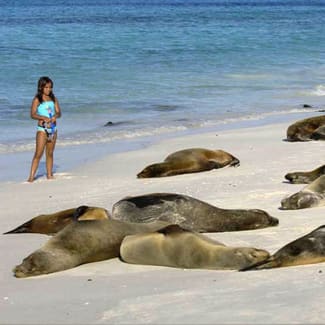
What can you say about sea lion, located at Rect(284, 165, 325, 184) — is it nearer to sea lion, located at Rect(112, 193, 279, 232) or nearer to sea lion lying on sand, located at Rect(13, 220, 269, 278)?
sea lion, located at Rect(112, 193, 279, 232)

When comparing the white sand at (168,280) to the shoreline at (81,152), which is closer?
the white sand at (168,280)

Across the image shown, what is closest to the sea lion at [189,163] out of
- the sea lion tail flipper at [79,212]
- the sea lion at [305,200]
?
the sea lion at [305,200]

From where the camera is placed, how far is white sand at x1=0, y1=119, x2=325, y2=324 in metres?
4.63

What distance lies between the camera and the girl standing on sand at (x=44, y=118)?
1020cm

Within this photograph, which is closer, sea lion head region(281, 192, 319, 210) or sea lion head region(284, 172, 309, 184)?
sea lion head region(281, 192, 319, 210)

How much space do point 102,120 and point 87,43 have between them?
1971 centimetres

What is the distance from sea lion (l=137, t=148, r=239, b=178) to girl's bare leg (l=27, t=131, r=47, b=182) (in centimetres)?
115

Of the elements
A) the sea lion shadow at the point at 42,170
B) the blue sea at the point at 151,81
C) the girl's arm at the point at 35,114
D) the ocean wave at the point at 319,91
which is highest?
the girl's arm at the point at 35,114

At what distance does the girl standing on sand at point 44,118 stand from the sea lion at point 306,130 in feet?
10.9

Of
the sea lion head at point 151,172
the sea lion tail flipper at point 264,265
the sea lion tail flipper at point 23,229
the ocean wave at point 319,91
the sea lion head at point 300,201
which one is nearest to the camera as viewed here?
the sea lion tail flipper at point 264,265

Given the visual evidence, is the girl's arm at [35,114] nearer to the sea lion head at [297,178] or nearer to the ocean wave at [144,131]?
the ocean wave at [144,131]

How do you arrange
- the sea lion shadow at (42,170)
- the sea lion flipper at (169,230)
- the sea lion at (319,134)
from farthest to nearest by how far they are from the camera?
the sea lion at (319,134)
the sea lion shadow at (42,170)
the sea lion flipper at (169,230)

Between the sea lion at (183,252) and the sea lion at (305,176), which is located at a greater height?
the sea lion at (183,252)

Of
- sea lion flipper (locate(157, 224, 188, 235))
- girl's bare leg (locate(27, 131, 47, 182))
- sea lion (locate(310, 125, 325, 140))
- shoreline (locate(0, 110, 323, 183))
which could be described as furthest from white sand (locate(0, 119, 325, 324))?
sea lion (locate(310, 125, 325, 140))
